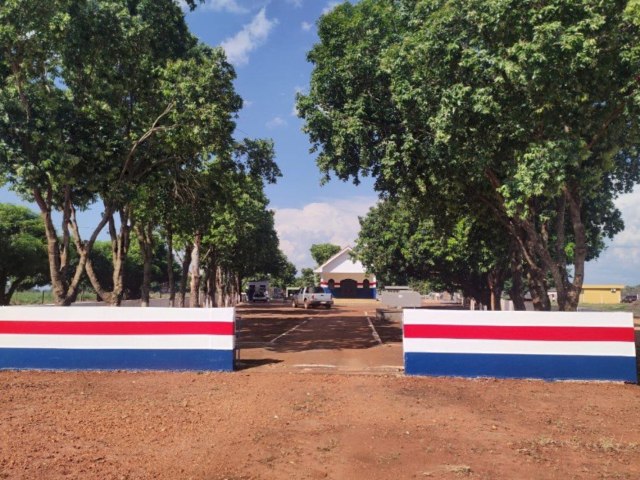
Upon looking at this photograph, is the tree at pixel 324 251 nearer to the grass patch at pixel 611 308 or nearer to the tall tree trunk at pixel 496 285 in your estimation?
the grass patch at pixel 611 308

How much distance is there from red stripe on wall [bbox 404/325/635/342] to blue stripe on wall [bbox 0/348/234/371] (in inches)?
153

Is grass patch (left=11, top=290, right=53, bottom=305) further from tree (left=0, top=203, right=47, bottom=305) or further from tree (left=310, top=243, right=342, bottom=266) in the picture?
tree (left=310, top=243, right=342, bottom=266)

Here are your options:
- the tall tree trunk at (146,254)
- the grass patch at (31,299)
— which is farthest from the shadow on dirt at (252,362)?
the grass patch at (31,299)

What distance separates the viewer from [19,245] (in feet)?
90.5

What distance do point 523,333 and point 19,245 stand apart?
25998mm

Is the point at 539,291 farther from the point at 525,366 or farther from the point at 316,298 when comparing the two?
the point at 316,298

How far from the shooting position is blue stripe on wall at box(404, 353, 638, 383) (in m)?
9.97

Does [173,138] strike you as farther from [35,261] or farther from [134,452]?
[35,261]

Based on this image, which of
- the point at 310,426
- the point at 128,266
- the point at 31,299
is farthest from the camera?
the point at 128,266

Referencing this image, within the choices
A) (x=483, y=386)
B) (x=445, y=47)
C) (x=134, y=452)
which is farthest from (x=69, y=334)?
(x=445, y=47)

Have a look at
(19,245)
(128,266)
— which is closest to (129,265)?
(128,266)

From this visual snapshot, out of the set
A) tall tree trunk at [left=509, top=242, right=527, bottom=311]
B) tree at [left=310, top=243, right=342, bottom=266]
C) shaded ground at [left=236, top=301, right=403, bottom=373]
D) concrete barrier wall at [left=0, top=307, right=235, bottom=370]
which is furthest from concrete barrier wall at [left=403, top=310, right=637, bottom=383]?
tree at [left=310, top=243, right=342, bottom=266]

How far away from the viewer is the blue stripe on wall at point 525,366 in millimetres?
9969

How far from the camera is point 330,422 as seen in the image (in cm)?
724
